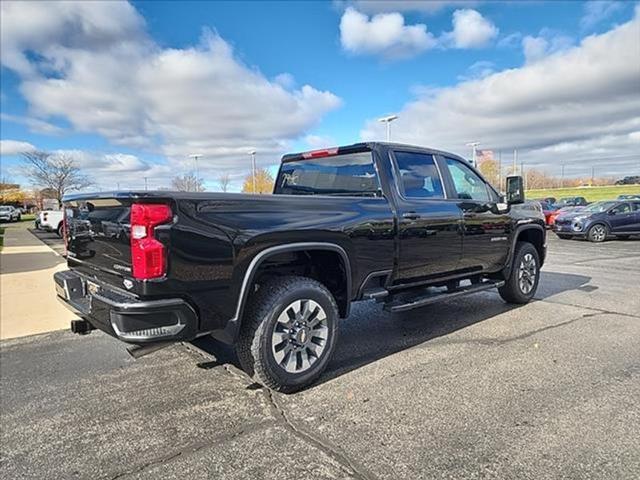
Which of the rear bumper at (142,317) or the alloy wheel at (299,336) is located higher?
the rear bumper at (142,317)

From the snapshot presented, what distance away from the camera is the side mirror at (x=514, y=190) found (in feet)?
A: 18.4

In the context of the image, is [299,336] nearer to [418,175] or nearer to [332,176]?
[332,176]

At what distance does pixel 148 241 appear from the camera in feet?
9.54

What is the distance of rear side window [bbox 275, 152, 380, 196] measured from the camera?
14.9 ft

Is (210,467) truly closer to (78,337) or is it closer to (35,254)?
(78,337)

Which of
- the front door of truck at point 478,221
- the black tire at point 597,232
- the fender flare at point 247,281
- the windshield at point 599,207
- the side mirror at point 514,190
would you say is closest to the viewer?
the fender flare at point 247,281

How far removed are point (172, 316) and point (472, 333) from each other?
335 cm

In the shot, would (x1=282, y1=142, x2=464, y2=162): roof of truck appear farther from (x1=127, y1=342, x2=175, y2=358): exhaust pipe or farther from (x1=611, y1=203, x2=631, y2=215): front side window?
(x1=611, y1=203, x2=631, y2=215): front side window

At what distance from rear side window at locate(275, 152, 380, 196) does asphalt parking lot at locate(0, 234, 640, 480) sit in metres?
1.59

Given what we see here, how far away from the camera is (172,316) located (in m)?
3.02

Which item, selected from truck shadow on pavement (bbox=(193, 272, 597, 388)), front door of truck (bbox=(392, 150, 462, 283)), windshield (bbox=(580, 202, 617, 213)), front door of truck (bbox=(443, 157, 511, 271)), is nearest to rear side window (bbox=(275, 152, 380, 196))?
front door of truck (bbox=(392, 150, 462, 283))

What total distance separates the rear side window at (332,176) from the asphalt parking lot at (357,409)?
5.22 feet

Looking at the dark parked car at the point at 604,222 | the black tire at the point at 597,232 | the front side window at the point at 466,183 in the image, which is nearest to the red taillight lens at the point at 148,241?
the front side window at the point at 466,183

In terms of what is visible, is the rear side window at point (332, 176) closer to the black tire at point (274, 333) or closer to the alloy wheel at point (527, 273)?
the black tire at point (274, 333)
